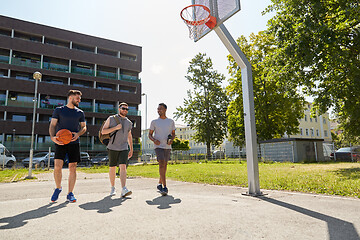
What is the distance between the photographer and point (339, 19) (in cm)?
1266

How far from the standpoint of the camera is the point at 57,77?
3766 cm

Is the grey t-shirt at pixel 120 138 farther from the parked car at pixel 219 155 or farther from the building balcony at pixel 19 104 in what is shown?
the building balcony at pixel 19 104

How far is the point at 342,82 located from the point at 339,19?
3.24m

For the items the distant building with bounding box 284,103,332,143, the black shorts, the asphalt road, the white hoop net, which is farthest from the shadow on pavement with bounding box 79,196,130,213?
the distant building with bounding box 284,103,332,143

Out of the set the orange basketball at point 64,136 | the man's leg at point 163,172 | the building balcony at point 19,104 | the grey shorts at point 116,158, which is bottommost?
the man's leg at point 163,172

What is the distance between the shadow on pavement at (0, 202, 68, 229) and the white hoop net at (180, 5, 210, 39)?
188 inches

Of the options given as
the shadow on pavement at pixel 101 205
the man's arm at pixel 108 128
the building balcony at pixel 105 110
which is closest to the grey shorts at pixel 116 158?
the man's arm at pixel 108 128

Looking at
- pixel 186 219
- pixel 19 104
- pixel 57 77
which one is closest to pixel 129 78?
pixel 57 77

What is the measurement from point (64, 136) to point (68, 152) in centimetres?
33

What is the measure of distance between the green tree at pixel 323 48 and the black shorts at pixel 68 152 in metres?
11.4

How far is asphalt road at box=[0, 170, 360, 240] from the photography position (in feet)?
8.13

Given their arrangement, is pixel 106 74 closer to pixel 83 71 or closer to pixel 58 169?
pixel 83 71

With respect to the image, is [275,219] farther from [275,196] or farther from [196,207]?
[275,196]

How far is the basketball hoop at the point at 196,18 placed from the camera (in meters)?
5.61
